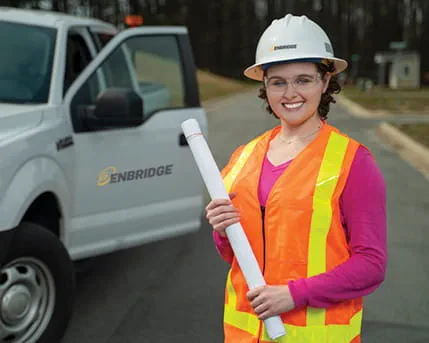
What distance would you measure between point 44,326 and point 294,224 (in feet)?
7.84

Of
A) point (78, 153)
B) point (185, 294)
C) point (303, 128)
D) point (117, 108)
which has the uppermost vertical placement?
point (303, 128)

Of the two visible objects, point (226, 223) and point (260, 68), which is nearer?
point (226, 223)

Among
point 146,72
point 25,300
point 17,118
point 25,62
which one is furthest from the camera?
point 146,72

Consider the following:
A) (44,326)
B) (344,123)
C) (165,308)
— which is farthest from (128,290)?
(344,123)

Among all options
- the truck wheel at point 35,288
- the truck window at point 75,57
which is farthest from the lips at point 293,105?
the truck window at point 75,57

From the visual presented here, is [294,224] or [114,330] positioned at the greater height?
A: [294,224]

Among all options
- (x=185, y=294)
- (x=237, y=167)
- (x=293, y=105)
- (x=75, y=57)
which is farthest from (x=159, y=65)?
(x=293, y=105)

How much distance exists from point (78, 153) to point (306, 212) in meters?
2.90

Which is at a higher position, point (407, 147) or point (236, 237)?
point (236, 237)

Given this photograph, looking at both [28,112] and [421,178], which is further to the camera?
[421,178]

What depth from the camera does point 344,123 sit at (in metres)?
22.2

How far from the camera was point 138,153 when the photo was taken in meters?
5.04

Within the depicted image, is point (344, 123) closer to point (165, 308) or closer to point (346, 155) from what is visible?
point (165, 308)

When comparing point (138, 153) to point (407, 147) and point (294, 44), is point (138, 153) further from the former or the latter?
point (407, 147)
